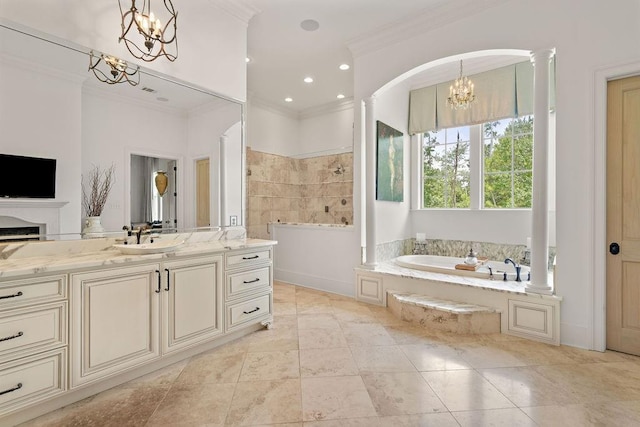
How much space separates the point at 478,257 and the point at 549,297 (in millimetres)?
1551

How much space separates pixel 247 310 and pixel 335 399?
47.7 inches

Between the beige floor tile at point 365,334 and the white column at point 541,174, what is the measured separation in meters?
1.36

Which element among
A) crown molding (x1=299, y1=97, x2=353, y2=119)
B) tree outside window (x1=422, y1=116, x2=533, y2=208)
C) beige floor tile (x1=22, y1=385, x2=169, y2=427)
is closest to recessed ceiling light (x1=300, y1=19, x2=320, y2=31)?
crown molding (x1=299, y1=97, x2=353, y2=119)

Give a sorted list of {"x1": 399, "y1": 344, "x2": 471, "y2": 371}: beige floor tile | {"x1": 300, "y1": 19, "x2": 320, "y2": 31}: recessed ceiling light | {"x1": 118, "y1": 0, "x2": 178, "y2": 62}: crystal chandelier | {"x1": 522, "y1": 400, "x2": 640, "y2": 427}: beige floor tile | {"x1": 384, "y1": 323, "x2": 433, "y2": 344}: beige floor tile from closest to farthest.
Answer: {"x1": 522, "y1": 400, "x2": 640, "y2": 427}: beige floor tile
{"x1": 118, "y1": 0, "x2": 178, "y2": 62}: crystal chandelier
{"x1": 399, "y1": 344, "x2": 471, "y2": 371}: beige floor tile
{"x1": 384, "y1": 323, "x2": 433, "y2": 344}: beige floor tile
{"x1": 300, "y1": 19, "x2": 320, "y2": 31}: recessed ceiling light

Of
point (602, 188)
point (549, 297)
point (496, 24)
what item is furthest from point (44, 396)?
point (496, 24)

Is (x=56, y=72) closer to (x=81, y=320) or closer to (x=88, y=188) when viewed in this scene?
(x=88, y=188)

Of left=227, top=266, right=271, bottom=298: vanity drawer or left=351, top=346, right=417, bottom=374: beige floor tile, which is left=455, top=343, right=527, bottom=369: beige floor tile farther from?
left=227, top=266, right=271, bottom=298: vanity drawer

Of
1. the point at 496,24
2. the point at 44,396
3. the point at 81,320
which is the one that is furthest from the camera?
the point at 496,24

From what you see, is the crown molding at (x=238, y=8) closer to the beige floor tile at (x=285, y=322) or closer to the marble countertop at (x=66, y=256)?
the marble countertop at (x=66, y=256)

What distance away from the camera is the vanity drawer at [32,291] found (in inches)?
61.5

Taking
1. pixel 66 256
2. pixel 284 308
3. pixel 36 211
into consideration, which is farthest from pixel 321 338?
pixel 36 211

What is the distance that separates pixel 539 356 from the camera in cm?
242

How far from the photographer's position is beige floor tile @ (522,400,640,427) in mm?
1663

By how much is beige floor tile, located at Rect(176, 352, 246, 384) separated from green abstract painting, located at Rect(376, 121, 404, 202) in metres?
2.50
